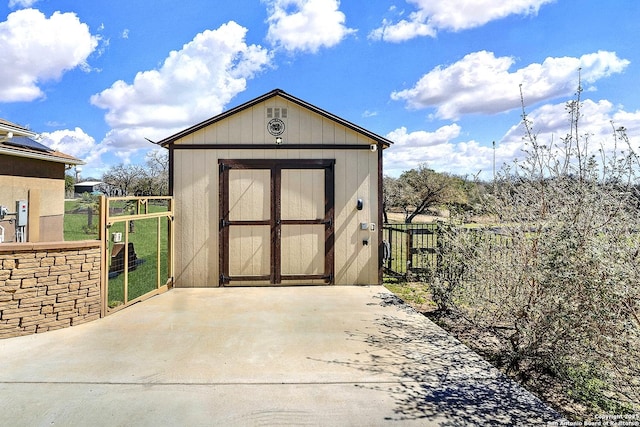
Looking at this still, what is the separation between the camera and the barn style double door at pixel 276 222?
21.3 ft

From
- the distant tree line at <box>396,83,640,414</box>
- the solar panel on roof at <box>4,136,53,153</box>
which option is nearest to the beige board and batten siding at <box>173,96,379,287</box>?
the distant tree line at <box>396,83,640,414</box>

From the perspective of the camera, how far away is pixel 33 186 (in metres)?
9.23

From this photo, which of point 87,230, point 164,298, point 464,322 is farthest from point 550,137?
Answer: point 87,230

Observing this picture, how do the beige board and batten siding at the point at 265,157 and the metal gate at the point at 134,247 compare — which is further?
A: the beige board and batten siding at the point at 265,157

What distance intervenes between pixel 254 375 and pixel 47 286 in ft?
9.78

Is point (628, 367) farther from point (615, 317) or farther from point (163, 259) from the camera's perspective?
point (163, 259)

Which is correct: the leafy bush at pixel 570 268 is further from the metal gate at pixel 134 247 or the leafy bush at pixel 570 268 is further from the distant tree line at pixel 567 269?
the metal gate at pixel 134 247

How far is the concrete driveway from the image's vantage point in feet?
7.99

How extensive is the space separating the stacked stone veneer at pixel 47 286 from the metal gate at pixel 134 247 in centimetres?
19

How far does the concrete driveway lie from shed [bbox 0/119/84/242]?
569cm

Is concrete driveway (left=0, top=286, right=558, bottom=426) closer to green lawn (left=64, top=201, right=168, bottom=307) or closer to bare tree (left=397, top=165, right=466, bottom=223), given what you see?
green lawn (left=64, top=201, right=168, bottom=307)

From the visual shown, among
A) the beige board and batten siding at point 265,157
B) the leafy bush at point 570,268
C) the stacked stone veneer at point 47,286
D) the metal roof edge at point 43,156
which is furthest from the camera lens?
the metal roof edge at point 43,156

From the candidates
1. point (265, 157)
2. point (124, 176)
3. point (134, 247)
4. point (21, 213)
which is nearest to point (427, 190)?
point (265, 157)

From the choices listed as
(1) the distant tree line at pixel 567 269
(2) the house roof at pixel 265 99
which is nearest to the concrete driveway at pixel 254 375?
(1) the distant tree line at pixel 567 269
